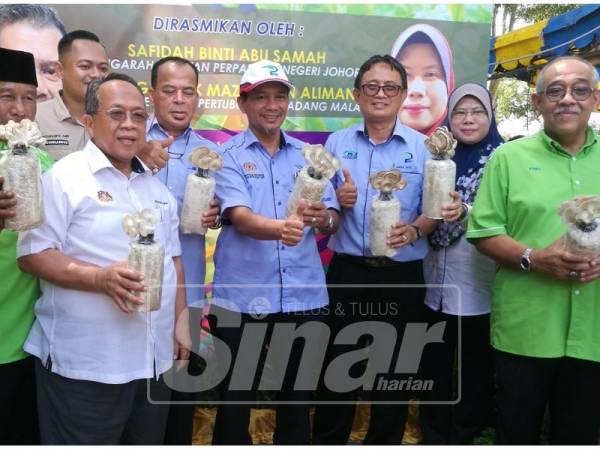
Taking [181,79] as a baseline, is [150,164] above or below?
A: below

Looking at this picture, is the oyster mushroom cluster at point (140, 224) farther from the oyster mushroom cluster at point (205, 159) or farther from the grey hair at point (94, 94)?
the oyster mushroom cluster at point (205, 159)

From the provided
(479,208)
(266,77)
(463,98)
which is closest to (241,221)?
(266,77)

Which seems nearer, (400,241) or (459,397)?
(400,241)

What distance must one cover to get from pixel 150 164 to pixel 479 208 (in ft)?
6.29

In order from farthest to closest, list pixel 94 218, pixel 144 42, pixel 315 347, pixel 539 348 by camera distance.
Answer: pixel 144 42
pixel 315 347
pixel 539 348
pixel 94 218

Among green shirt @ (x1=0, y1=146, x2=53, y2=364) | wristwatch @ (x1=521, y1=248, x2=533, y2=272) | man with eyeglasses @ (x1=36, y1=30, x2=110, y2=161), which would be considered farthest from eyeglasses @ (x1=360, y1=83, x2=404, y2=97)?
green shirt @ (x1=0, y1=146, x2=53, y2=364)

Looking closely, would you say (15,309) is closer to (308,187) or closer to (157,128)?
(157,128)

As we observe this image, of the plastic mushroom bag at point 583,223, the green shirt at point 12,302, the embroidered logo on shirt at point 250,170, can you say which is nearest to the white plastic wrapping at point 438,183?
the plastic mushroom bag at point 583,223

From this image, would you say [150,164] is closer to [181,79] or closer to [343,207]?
[181,79]

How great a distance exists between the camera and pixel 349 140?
3.70 m

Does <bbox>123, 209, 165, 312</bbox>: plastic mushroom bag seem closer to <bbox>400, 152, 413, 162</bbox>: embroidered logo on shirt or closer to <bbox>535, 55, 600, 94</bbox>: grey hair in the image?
<bbox>400, 152, 413, 162</bbox>: embroidered logo on shirt

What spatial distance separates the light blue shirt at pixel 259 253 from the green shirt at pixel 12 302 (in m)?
1.06

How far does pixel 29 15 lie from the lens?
4121 mm

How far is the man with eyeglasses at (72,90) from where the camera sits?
12.4 ft
